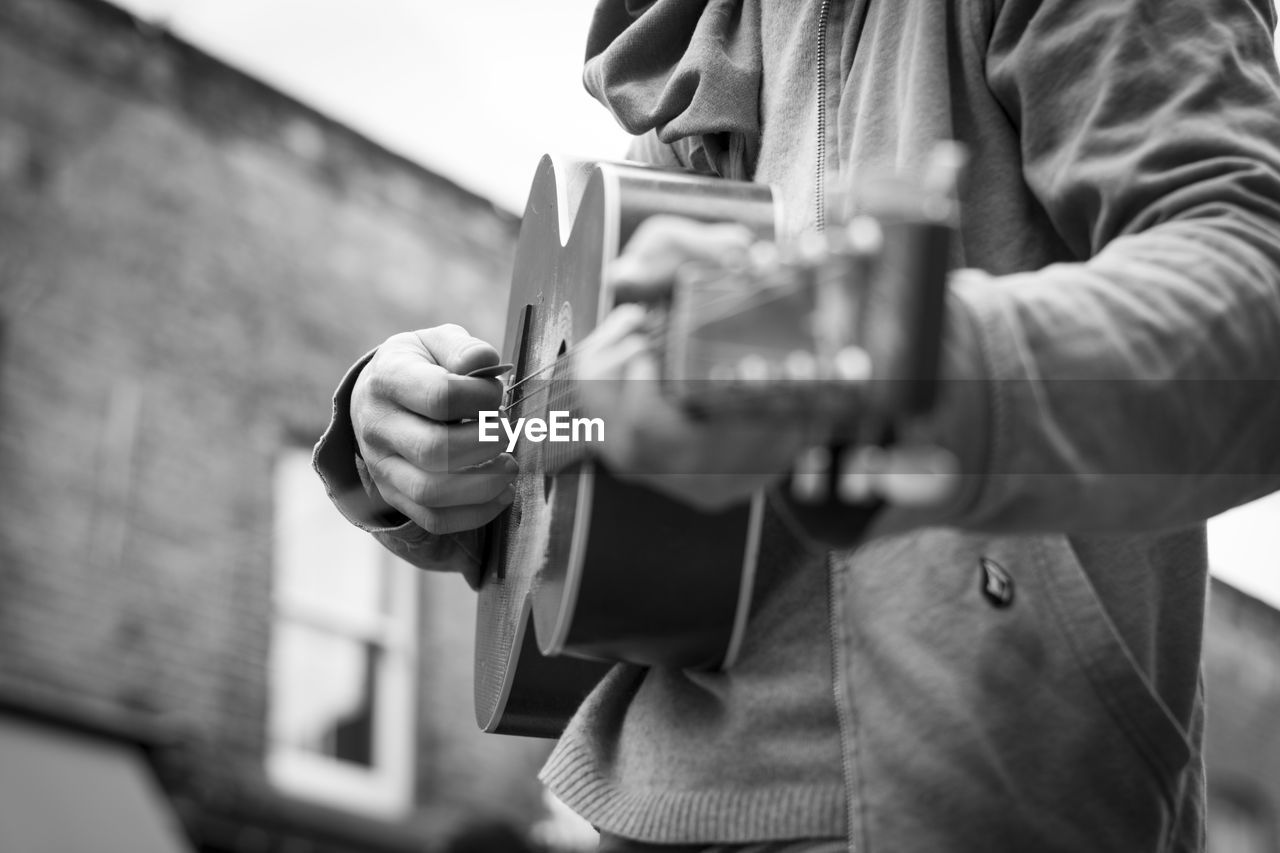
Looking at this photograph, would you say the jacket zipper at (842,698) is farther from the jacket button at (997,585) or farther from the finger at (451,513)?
the finger at (451,513)

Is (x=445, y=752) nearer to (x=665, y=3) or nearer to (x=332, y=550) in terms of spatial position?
(x=332, y=550)

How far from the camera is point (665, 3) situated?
2217 millimetres

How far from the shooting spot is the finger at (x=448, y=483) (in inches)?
77.0

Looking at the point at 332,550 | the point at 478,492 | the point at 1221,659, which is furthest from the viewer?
the point at 1221,659

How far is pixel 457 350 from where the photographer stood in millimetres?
2047

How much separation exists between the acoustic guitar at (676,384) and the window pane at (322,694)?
5.95 metres

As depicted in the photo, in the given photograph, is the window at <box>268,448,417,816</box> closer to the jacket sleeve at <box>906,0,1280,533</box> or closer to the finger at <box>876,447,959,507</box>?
the jacket sleeve at <box>906,0,1280,533</box>

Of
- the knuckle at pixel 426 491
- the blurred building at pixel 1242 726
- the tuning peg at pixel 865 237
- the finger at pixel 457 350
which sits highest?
the finger at pixel 457 350

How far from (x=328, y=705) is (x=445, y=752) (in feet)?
2.27

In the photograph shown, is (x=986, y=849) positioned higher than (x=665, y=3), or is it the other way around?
(x=665, y=3)

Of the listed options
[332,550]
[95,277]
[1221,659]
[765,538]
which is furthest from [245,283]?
[1221,659]

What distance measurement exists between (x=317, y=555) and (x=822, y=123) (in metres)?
6.89

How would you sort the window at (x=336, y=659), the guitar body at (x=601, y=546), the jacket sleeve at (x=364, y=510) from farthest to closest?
the window at (x=336, y=659) → the jacket sleeve at (x=364, y=510) → the guitar body at (x=601, y=546)

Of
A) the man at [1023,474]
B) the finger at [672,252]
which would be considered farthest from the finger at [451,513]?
the finger at [672,252]
